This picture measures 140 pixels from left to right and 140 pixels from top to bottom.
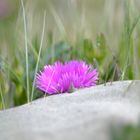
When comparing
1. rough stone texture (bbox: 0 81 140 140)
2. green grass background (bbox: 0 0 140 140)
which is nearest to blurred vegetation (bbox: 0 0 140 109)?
green grass background (bbox: 0 0 140 140)

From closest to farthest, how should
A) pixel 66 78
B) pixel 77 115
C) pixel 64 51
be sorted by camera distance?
1. pixel 77 115
2. pixel 66 78
3. pixel 64 51

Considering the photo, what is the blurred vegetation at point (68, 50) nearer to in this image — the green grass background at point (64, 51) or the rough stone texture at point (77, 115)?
the green grass background at point (64, 51)

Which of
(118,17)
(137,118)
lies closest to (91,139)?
(137,118)

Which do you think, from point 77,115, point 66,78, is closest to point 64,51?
point 66,78

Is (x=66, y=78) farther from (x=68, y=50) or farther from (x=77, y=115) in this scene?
(x=68, y=50)

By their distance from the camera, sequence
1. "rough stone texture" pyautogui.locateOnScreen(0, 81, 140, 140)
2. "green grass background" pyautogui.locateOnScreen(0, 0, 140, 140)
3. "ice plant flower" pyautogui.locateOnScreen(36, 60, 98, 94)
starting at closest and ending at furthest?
"rough stone texture" pyautogui.locateOnScreen(0, 81, 140, 140)
"ice plant flower" pyautogui.locateOnScreen(36, 60, 98, 94)
"green grass background" pyautogui.locateOnScreen(0, 0, 140, 140)

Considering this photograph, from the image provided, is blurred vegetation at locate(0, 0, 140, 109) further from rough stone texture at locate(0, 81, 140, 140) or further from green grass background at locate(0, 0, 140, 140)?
rough stone texture at locate(0, 81, 140, 140)

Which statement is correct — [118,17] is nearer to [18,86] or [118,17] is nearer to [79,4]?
[79,4]
